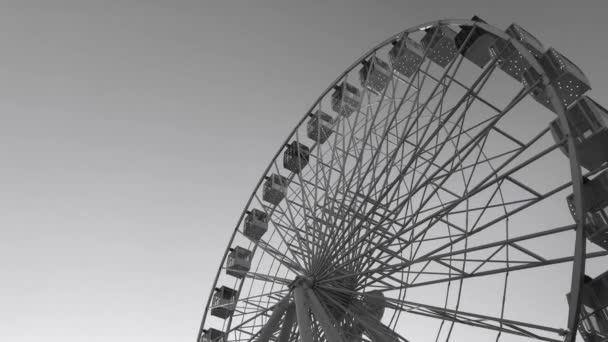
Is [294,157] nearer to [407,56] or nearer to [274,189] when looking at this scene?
[274,189]

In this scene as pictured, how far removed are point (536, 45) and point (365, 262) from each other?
568 centimetres

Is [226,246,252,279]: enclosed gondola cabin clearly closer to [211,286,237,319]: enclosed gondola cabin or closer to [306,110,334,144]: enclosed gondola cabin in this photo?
[211,286,237,319]: enclosed gondola cabin

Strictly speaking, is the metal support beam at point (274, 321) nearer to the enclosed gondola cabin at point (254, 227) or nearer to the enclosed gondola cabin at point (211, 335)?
the enclosed gondola cabin at point (254, 227)

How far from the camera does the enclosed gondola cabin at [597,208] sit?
367 inches

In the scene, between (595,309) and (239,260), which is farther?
(239,260)

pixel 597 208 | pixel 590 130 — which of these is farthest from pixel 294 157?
pixel 597 208

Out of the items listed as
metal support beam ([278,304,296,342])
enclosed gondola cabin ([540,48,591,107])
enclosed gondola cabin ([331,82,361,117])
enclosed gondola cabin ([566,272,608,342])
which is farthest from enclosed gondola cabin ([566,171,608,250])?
enclosed gondola cabin ([331,82,361,117])

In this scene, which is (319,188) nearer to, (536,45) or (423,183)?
(423,183)

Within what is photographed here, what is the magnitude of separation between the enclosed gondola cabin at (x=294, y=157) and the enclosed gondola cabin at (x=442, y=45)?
570 cm

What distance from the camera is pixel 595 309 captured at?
943cm

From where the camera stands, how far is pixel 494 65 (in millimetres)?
10133

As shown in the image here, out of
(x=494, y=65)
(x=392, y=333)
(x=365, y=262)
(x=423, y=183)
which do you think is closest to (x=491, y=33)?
(x=494, y=65)

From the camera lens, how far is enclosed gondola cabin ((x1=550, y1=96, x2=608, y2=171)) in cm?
951

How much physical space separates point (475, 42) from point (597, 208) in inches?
179
